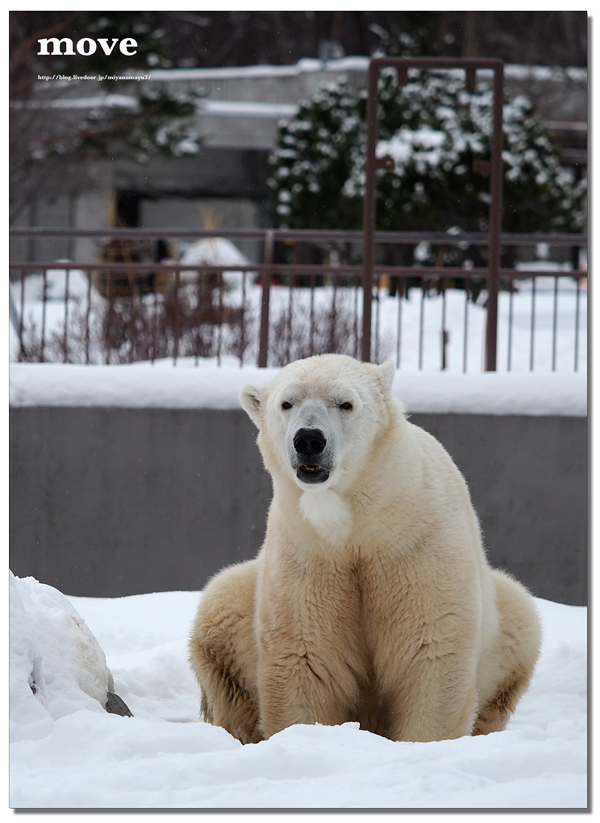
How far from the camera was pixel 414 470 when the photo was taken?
2.56 metres

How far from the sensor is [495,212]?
458 centimetres

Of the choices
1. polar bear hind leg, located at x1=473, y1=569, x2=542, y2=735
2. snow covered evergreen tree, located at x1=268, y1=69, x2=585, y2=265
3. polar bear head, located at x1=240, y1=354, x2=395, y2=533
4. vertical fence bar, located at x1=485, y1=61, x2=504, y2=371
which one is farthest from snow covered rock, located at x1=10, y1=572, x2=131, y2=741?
snow covered evergreen tree, located at x1=268, y1=69, x2=585, y2=265

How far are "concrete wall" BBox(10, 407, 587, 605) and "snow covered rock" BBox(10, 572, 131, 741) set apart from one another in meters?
1.14

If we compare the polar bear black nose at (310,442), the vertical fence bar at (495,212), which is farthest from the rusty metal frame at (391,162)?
the polar bear black nose at (310,442)

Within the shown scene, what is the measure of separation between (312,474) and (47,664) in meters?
0.82

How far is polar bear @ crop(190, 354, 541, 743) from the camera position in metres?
2.47

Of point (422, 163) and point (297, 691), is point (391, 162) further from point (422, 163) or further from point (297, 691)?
point (422, 163)

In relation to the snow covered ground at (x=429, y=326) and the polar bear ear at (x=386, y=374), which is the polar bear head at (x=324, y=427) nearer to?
the polar bear ear at (x=386, y=374)

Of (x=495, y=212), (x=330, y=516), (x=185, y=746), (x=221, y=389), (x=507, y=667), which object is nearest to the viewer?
(x=185, y=746)

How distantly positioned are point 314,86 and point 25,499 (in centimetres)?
606

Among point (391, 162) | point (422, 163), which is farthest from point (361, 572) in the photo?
point (422, 163)

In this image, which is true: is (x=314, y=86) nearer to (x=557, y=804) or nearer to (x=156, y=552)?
(x=156, y=552)

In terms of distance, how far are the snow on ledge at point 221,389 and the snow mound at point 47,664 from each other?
1626 millimetres

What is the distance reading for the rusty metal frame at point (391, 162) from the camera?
152 inches
